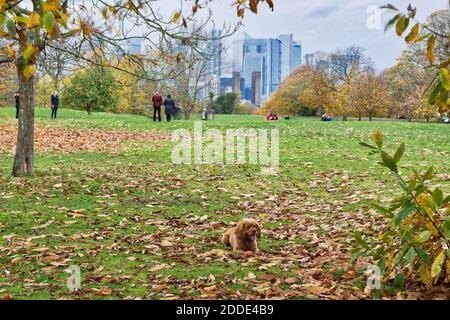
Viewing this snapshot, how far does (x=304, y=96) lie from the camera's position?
60.8 m

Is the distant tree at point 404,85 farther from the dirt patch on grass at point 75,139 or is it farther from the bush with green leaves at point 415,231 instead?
the bush with green leaves at point 415,231

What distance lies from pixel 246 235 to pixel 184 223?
209 centimetres

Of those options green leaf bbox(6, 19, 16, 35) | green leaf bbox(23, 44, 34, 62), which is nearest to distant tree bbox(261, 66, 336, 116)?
green leaf bbox(23, 44, 34, 62)

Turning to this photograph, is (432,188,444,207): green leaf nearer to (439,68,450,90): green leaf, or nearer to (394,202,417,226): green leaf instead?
(394,202,417,226): green leaf

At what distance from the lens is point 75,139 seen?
21.8 metres

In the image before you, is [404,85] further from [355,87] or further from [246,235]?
[246,235]

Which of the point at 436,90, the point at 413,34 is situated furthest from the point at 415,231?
the point at 413,34

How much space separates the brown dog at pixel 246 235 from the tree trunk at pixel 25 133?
725 centimetres

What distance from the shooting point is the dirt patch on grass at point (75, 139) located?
19.2 metres

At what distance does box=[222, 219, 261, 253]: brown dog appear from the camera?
256 inches

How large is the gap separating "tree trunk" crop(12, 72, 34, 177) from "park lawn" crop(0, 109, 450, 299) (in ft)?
1.02

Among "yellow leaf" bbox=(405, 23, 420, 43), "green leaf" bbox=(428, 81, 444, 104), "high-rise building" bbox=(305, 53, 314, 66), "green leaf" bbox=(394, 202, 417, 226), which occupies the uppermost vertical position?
"high-rise building" bbox=(305, 53, 314, 66)

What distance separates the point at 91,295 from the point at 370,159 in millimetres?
11332

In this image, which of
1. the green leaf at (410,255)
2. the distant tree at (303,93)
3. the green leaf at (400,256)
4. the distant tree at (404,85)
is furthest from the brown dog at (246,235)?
the distant tree at (303,93)
